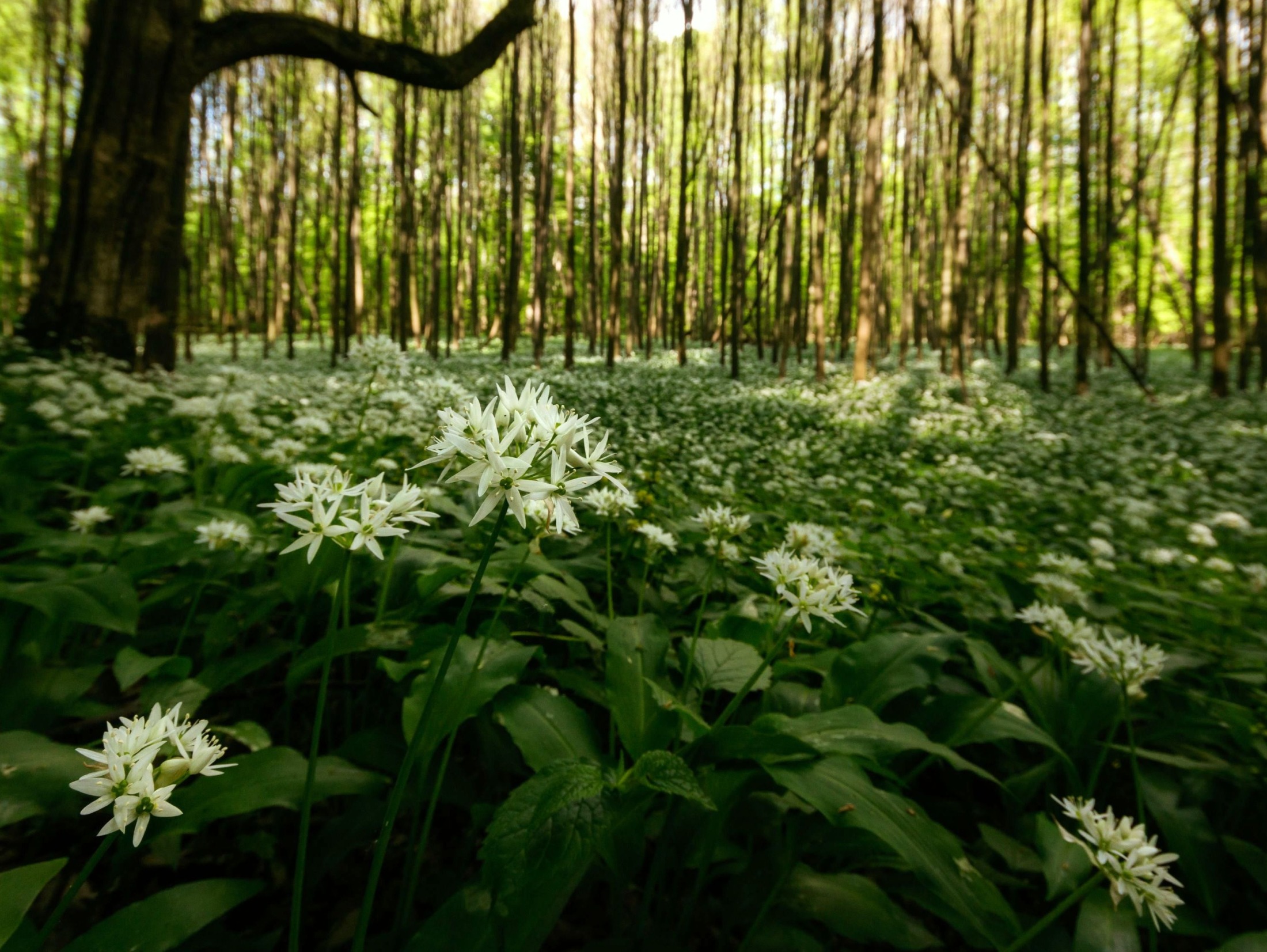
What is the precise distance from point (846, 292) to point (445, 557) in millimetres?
20201

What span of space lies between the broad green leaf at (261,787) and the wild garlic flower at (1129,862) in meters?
1.19

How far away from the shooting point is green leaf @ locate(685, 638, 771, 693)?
1.35 m

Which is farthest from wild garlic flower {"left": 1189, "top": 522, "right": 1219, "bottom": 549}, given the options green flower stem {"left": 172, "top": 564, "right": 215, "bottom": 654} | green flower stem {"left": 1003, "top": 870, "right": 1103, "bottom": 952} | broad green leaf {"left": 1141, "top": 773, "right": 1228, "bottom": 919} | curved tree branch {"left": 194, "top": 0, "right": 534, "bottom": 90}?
curved tree branch {"left": 194, "top": 0, "right": 534, "bottom": 90}

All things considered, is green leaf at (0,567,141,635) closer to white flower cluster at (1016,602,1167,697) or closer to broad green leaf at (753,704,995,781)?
broad green leaf at (753,704,995,781)

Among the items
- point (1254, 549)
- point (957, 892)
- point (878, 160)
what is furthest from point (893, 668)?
point (878, 160)

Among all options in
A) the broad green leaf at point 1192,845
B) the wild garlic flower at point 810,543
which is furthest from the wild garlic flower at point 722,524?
the broad green leaf at point 1192,845

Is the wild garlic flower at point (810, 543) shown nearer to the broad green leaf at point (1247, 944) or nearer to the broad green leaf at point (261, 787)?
the broad green leaf at point (1247, 944)

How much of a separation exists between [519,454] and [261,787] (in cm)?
81

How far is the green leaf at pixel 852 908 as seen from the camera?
1.10m

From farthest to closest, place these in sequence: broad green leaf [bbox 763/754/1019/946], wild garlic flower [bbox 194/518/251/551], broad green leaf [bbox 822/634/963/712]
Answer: wild garlic flower [bbox 194/518/251/551], broad green leaf [bbox 822/634/963/712], broad green leaf [bbox 763/754/1019/946]

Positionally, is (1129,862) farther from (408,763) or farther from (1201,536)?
(1201,536)

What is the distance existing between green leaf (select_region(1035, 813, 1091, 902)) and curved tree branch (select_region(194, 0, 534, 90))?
315 inches

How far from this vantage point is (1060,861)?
117cm

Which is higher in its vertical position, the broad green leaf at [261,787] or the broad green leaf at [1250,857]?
the broad green leaf at [261,787]
